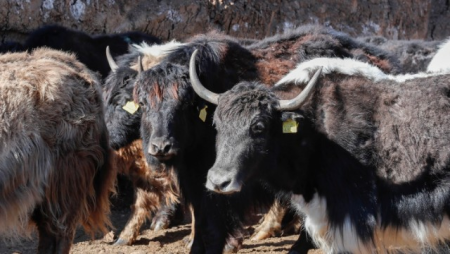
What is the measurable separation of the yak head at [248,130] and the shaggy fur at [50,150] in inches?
37.9

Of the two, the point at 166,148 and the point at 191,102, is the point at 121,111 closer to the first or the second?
the point at 191,102

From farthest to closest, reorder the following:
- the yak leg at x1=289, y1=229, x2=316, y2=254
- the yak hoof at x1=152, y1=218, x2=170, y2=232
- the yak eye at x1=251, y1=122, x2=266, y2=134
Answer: the yak hoof at x1=152, y1=218, x2=170, y2=232 < the yak leg at x1=289, y1=229, x2=316, y2=254 < the yak eye at x1=251, y1=122, x2=266, y2=134

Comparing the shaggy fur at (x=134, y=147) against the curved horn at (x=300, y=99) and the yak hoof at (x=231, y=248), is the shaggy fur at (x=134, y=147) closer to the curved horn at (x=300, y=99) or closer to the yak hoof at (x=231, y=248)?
the yak hoof at (x=231, y=248)

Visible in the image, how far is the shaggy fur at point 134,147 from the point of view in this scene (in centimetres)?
607

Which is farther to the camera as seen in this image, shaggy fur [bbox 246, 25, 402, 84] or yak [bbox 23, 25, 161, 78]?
yak [bbox 23, 25, 161, 78]

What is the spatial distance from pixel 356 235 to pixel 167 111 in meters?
1.57

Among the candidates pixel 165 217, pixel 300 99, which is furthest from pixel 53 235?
pixel 165 217

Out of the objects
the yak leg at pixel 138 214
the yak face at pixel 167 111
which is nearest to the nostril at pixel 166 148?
the yak face at pixel 167 111

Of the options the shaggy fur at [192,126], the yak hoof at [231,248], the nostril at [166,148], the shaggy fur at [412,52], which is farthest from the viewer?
the shaggy fur at [412,52]

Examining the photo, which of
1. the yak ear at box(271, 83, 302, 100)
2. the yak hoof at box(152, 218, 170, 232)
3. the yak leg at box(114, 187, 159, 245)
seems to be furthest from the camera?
the yak hoof at box(152, 218, 170, 232)

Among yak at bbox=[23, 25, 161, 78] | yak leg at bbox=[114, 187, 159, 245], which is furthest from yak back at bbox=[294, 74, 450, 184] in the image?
yak at bbox=[23, 25, 161, 78]

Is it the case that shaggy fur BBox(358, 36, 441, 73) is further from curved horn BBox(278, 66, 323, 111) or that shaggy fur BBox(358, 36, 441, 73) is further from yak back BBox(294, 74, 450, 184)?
curved horn BBox(278, 66, 323, 111)

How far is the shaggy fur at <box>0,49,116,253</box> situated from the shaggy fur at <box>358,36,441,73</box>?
3.54 meters

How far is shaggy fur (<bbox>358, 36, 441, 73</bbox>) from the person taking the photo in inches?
300
